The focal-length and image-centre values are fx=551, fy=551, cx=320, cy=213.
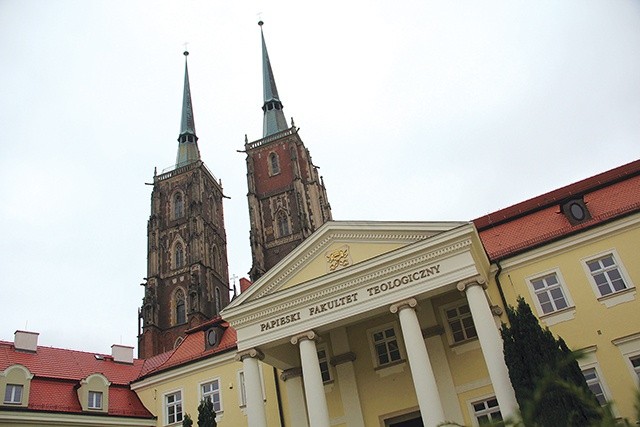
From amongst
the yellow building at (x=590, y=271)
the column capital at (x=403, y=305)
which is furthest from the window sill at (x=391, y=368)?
the yellow building at (x=590, y=271)

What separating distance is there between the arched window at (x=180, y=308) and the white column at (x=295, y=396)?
3992cm

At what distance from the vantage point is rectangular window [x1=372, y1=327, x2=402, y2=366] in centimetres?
2080

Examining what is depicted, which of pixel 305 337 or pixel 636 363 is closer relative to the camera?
pixel 636 363

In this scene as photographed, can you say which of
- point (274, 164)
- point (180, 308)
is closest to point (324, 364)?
point (180, 308)

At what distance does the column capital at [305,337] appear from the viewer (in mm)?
19375

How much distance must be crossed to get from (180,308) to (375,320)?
43.2 m

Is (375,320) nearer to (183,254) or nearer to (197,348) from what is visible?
(197,348)

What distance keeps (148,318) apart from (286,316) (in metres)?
42.7

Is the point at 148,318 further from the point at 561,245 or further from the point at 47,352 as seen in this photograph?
the point at 561,245

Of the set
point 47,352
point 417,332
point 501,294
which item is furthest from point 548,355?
point 47,352

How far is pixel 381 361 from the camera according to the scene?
68.5 feet

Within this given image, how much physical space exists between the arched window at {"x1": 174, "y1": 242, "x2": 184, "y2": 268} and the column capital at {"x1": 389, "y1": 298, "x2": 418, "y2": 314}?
49266 mm

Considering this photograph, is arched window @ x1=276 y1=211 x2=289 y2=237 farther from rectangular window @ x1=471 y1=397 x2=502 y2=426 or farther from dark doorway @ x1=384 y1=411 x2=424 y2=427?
rectangular window @ x1=471 y1=397 x2=502 y2=426

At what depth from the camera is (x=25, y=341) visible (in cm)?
2630
